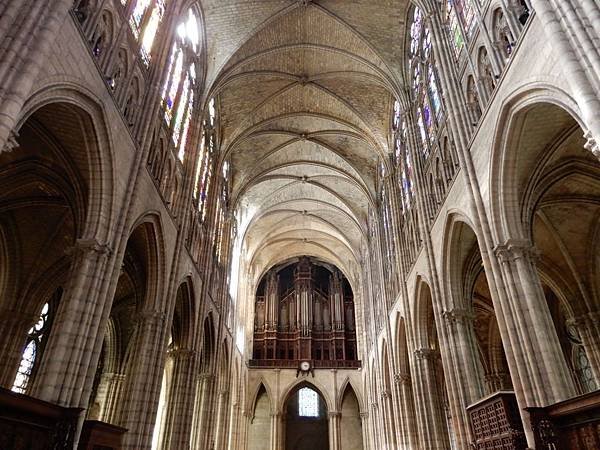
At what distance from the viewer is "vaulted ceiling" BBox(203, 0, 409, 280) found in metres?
17.6

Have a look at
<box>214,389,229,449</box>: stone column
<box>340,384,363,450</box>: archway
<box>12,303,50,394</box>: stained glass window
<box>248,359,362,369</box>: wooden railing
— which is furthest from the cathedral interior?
<box>248,359,362,369</box>: wooden railing

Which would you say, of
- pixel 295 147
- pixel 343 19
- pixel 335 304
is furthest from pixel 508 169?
pixel 335 304

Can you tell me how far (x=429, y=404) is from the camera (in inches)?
574

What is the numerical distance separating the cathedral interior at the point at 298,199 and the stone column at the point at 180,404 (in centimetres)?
7

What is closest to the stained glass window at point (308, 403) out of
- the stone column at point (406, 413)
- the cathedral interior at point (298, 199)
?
the cathedral interior at point (298, 199)

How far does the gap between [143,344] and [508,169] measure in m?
9.80

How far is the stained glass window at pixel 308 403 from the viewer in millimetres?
33094

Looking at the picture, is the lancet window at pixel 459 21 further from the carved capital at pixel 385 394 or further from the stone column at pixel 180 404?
the carved capital at pixel 385 394

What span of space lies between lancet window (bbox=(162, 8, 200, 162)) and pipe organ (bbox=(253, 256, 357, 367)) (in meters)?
21.4

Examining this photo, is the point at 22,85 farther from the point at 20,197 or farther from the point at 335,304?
the point at 335,304

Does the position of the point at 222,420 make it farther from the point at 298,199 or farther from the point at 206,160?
the point at 298,199

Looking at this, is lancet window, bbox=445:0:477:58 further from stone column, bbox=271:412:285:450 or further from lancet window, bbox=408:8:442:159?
stone column, bbox=271:412:285:450

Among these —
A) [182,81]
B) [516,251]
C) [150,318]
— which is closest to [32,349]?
[150,318]

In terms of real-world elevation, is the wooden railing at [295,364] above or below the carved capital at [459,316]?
above
